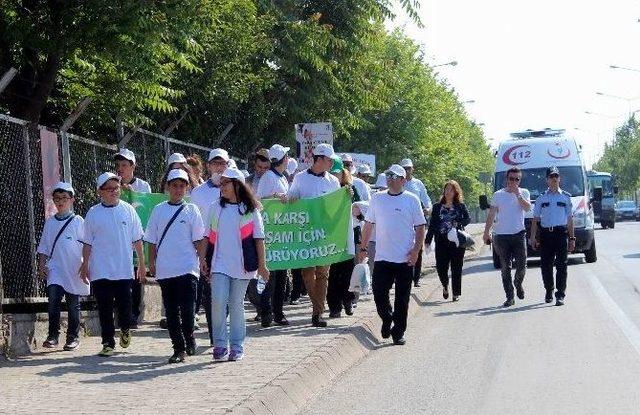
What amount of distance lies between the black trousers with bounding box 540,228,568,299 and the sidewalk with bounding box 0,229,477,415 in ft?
15.1

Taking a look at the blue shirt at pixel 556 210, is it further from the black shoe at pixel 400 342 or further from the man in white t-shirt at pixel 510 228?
the black shoe at pixel 400 342

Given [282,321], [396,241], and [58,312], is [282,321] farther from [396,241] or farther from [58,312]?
[58,312]

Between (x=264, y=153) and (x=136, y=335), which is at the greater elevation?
(x=264, y=153)

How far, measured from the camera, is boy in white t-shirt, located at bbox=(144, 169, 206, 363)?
1137cm

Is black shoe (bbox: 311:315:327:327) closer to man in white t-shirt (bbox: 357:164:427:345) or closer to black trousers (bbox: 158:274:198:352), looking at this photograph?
man in white t-shirt (bbox: 357:164:427:345)

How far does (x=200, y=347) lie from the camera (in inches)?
498

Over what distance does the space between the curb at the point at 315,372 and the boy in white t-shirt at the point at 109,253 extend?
1.91 metres

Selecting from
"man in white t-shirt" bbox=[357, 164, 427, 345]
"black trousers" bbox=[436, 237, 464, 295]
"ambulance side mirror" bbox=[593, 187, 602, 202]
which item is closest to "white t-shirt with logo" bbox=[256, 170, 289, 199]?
"man in white t-shirt" bbox=[357, 164, 427, 345]

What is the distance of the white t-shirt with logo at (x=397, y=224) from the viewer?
13445mm

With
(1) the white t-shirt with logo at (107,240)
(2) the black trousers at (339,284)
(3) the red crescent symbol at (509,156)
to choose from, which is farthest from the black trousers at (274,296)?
(3) the red crescent symbol at (509,156)

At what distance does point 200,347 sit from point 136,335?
1.58 m

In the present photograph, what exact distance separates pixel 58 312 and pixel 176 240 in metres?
1.81

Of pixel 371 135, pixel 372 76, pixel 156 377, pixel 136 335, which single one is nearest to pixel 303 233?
pixel 136 335

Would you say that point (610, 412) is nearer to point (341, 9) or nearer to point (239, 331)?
point (239, 331)
